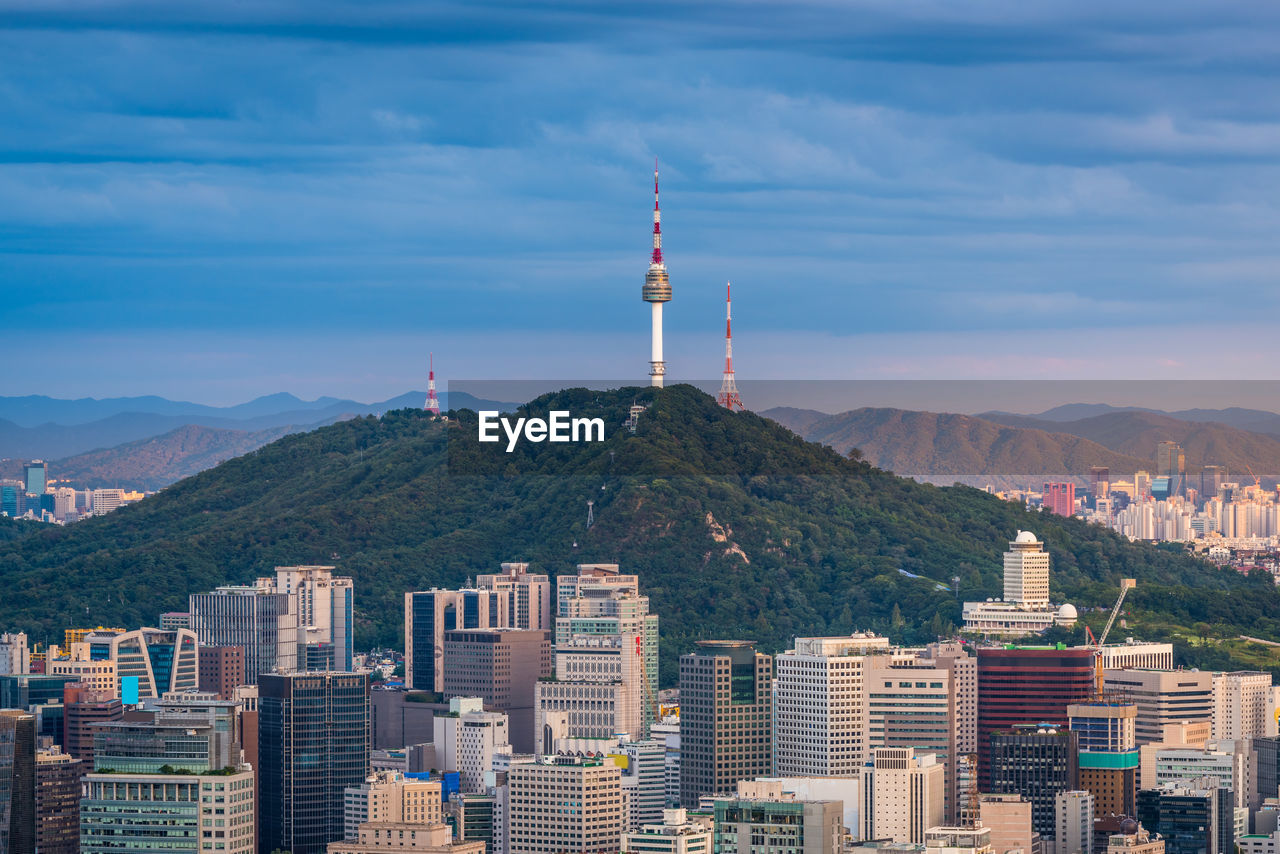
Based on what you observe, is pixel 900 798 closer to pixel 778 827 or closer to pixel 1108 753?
pixel 778 827

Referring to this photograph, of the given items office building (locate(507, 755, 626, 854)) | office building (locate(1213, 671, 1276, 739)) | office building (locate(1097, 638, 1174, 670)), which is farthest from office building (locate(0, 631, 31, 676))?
office building (locate(1213, 671, 1276, 739))

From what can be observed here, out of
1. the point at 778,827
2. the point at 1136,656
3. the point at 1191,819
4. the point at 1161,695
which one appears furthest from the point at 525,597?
the point at 778,827

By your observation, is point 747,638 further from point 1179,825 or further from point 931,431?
point 1179,825

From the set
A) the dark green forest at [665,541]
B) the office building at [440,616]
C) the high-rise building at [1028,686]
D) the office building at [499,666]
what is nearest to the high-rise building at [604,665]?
the office building at [499,666]

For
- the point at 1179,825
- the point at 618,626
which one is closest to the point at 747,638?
the point at 618,626

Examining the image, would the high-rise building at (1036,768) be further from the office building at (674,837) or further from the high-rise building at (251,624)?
the high-rise building at (251,624)

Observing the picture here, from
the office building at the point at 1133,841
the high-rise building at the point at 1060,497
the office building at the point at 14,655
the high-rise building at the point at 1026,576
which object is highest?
the high-rise building at the point at 1060,497

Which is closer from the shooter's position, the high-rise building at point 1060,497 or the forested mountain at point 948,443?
the forested mountain at point 948,443
